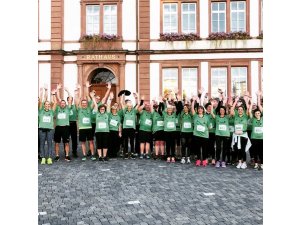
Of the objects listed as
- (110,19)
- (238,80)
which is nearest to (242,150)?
(238,80)

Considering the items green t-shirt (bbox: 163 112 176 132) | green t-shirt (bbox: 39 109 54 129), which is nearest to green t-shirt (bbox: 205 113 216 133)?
green t-shirt (bbox: 163 112 176 132)

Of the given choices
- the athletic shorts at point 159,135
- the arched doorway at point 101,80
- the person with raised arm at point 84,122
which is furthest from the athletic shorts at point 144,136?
the arched doorway at point 101,80

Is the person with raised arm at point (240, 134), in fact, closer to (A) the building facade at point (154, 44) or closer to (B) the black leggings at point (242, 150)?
(B) the black leggings at point (242, 150)

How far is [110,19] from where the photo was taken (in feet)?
73.3

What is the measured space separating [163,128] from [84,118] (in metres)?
2.30

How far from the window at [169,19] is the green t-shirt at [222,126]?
12499mm

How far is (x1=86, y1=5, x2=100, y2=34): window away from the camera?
73.3 ft

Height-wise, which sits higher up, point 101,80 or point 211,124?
point 101,80

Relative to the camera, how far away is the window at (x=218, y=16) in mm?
22094

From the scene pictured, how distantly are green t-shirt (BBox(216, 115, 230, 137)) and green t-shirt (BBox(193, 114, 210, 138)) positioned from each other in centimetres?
30

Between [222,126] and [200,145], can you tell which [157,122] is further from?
[222,126]
